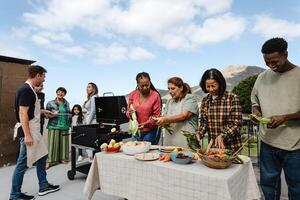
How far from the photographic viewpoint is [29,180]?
11.7ft

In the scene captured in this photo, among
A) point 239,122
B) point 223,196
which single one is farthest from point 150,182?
Answer: point 239,122

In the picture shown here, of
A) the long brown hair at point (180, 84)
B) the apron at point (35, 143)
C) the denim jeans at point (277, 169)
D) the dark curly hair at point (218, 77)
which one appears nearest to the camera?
the denim jeans at point (277, 169)

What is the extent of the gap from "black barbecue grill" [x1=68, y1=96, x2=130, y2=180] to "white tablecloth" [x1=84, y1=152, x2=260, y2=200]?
1064 mm

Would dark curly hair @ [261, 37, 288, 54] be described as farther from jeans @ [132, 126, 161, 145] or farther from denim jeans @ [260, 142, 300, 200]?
jeans @ [132, 126, 161, 145]

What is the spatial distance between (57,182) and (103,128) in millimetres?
1022

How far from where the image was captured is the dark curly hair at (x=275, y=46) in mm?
1720

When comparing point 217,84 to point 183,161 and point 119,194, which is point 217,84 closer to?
point 183,161

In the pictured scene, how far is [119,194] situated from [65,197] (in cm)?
132

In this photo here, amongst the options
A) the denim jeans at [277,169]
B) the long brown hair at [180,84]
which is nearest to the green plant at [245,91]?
the long brown hair at [180,84]

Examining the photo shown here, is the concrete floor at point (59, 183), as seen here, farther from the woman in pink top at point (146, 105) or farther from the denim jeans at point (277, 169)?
the denim jeans at point (277, 169)

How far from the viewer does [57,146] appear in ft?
14.6

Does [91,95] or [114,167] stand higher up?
[91,95]

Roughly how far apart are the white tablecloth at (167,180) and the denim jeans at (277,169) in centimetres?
28

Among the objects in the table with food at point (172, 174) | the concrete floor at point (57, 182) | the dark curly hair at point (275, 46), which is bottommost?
the concrete floor at point (57, 182)
